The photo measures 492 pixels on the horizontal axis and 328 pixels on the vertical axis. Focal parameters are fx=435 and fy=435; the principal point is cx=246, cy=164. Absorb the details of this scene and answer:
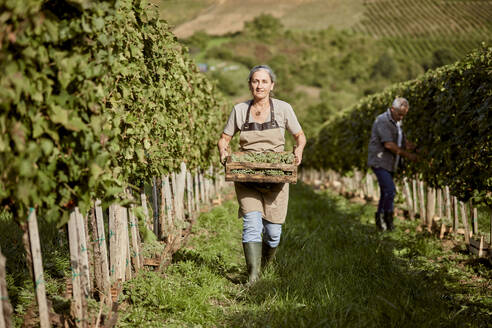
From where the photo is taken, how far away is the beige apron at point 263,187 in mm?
4238

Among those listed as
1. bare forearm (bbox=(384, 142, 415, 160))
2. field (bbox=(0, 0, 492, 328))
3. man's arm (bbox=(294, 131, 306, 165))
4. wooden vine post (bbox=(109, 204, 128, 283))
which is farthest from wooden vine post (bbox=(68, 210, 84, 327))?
bare forearm (bbox=(384, 142, 415, 160))

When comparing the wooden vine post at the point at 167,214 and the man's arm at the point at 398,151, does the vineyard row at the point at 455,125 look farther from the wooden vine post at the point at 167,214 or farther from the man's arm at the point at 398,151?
the wooden vine post at the point at 167,214

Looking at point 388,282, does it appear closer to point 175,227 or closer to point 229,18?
point 175,227

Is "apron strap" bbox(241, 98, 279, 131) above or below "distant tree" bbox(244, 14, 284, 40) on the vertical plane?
below

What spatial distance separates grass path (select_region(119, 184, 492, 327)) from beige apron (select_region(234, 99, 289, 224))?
2.19 ft

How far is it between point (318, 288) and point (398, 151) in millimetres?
3770

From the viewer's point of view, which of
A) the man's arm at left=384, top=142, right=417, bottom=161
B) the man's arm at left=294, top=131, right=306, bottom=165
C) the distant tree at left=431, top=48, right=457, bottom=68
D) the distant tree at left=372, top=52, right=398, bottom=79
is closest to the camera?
the man's arm at left=294, top=131, right=306, bottom=165

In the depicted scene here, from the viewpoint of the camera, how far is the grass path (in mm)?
3389

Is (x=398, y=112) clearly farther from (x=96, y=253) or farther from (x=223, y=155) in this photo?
(x=96, y=253)

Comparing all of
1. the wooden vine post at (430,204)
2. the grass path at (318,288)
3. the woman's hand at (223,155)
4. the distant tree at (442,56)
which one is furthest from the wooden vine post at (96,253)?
the distant tree at (442,56)

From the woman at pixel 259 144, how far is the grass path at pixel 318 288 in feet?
1.48

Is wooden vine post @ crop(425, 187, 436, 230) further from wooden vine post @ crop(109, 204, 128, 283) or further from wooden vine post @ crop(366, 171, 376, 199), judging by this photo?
wooden vine post @ crop(109, 204, 128, 283)

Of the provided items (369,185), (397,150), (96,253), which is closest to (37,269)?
(96,253)

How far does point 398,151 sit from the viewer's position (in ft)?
22.9
